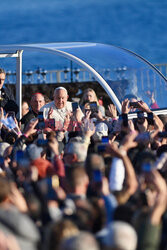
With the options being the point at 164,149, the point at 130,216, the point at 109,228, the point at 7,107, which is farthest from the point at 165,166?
the point at 7,107

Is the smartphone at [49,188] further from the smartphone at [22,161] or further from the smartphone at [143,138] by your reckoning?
the smartphone at [143,138]

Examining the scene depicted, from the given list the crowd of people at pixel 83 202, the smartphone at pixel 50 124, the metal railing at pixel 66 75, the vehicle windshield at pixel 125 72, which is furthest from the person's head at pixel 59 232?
the metal railing at pixel 66 75

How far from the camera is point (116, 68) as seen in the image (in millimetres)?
11148

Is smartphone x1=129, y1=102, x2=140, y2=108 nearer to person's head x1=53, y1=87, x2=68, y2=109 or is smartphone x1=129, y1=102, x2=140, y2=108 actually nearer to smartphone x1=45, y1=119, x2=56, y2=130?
person's head x1=53, y1=87, x2=68, y2=109

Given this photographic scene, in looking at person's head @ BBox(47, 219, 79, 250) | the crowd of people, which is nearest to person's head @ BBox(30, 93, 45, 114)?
the crowd of people

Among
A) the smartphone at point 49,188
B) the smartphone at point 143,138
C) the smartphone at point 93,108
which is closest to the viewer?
the smartphone at point 49,188

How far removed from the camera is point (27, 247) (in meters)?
3.90

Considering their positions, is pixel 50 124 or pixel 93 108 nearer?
pixel 50 124

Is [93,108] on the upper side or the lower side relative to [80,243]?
upper

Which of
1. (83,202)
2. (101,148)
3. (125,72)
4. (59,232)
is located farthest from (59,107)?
(59,232)

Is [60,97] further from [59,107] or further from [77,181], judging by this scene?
[77,181]

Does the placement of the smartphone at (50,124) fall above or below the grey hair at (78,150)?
above

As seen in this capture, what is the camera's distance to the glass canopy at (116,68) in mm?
10773

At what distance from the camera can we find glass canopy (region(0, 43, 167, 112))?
1077cm
